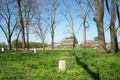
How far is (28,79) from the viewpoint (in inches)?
180

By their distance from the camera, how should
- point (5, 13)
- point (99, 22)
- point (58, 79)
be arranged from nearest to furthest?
point (58, 79)
point (99, 22)
point (5, 13)

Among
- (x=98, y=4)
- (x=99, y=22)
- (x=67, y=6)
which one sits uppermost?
(x=67, y=6)

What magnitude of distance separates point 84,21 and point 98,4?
39.6 feet

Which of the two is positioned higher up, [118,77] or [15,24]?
[15,24]

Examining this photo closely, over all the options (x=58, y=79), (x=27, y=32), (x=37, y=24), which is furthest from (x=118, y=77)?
(x=37, y=24)

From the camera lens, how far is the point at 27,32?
2317 cm

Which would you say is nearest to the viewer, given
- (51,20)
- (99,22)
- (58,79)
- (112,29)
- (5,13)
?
(58,79)

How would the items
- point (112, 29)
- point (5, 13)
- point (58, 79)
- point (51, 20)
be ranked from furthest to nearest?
1. point (51, 20)
2. point (5, 13)
3. point (112, 29)
4. point (58, 79)

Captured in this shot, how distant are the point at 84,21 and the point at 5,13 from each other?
1739 cm

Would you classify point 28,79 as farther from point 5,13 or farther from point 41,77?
point 5,13

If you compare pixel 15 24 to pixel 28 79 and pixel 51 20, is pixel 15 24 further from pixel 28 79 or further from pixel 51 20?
pixel 28 79

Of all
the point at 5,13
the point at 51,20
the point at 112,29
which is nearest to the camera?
the point at 112,29

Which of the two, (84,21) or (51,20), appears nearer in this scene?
(84,21)

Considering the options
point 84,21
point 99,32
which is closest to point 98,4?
point 99,32
